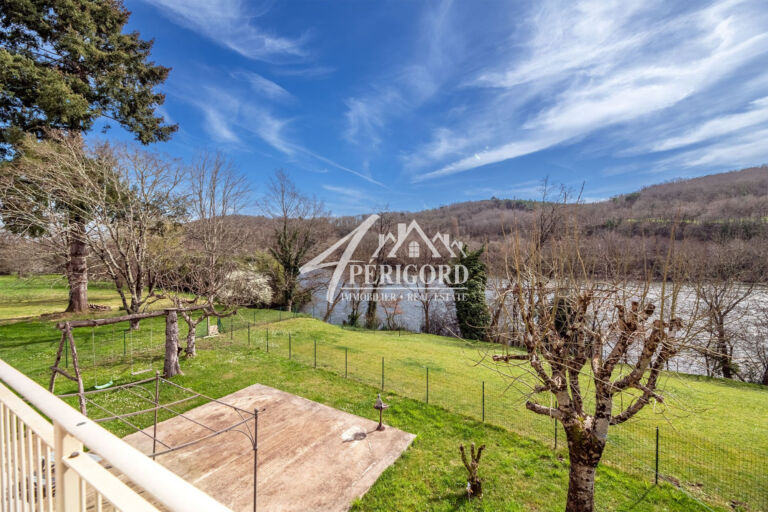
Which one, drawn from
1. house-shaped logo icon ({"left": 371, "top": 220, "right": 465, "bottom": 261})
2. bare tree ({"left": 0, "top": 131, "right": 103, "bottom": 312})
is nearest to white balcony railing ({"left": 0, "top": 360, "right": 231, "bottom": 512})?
bare tree ({"left": 0, "top": 131, "right": 103, "bottom": 312})

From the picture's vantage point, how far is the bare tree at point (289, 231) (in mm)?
23016

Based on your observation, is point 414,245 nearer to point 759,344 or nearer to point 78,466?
point 759,344

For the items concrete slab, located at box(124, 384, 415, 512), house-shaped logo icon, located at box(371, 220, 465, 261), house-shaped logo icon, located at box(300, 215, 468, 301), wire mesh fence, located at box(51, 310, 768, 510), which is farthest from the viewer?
house-shaped logo icon, located at box(371, 220, 465, 261)

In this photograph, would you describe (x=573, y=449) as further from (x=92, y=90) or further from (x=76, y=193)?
(x=92, y=90)

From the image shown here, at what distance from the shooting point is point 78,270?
13.6 meters

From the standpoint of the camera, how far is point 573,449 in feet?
12.8

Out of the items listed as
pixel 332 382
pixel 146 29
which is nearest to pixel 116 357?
pixel 332 382

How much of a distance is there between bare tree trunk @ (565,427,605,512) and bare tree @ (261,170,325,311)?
68.9ft

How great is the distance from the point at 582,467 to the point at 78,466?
4.88 m

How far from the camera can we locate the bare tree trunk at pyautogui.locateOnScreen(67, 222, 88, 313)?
11.7 m

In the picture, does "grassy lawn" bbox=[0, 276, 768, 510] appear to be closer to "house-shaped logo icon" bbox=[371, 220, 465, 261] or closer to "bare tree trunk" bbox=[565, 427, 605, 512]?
"bare tree trunk" bbox=[565, 427, 605, 512]

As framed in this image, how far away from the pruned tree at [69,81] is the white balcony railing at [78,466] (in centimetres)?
1287

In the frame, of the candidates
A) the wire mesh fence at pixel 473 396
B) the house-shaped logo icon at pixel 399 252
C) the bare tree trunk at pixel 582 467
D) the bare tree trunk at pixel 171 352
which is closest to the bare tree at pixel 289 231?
the house-shaped logo icon at pixel 399 252

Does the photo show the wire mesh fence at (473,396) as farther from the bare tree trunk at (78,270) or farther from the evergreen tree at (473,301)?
the evergreen tree at (473,301)
